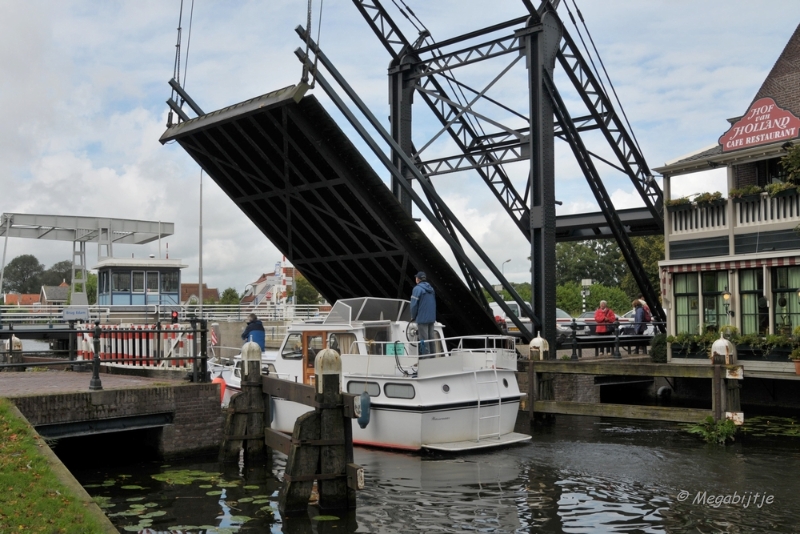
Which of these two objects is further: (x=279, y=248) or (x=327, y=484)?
(x=279, y=248)

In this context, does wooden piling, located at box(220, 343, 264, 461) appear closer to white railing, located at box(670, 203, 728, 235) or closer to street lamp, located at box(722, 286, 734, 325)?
street lamp, located at box(722, 286, 734, 325)

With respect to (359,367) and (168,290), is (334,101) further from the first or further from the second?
(168,290)

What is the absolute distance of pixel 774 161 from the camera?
18516mm

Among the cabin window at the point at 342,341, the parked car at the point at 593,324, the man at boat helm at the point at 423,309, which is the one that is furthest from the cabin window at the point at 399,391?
the parked car at the point at 593,324

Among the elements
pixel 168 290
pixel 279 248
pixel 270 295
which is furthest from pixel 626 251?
pixel 270 295

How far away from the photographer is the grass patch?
6.23 m

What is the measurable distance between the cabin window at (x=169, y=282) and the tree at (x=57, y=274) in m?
92.5

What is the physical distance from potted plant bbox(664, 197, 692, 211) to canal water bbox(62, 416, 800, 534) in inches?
263

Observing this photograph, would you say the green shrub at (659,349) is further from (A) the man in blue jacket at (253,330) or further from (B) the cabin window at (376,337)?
(A) the man in blue jacket at (253,330)

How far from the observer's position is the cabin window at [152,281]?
115 ft

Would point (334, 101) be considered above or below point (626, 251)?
above

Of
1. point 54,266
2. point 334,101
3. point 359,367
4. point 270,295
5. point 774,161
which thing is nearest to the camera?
point 359,367

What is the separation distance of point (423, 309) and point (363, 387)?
182 cm

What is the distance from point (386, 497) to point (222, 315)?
26457 millimetres
